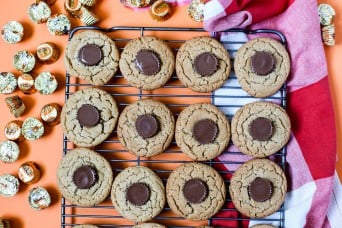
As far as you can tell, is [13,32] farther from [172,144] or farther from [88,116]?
[172,144]

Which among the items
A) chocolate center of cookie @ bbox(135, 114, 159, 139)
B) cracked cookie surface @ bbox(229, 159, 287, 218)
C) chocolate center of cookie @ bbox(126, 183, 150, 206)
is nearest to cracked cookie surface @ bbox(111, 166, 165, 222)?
chocolate center of cookie @ bbox(126, 183, 150, 206)

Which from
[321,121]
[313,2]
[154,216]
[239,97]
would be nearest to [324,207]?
[321,121]

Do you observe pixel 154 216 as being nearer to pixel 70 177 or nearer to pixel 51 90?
pixel 70 177

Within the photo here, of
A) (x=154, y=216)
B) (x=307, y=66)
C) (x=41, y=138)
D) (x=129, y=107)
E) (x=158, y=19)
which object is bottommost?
(x=154, y=216)

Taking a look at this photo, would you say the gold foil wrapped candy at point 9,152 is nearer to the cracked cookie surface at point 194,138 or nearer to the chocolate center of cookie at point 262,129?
the cracked cookie surface at point 194,138

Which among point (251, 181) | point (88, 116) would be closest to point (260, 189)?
point (251, 181)

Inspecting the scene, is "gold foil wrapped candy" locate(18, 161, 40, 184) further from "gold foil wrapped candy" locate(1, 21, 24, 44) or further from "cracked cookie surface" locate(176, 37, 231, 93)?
"cracked cookie surface" locate(176, 37, 231, 93)

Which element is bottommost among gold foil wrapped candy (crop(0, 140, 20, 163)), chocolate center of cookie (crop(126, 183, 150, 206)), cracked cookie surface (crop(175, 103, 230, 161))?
chocolate center of cookie (crop(126, 183, 150, 206))
